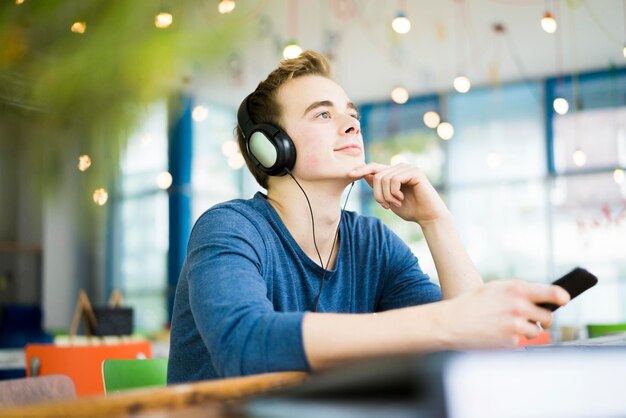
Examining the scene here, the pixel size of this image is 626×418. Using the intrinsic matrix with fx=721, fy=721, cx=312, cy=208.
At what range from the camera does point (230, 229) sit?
104 cm

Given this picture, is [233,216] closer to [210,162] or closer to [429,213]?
[429,213]

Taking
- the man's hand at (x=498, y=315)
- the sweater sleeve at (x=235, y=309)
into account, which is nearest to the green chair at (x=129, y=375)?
the sweater sleeve at (x=235, y=309)

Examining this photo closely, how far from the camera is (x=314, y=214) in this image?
1404 mm

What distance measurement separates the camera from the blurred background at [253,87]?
284 inches

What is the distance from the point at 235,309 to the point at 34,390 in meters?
0.60

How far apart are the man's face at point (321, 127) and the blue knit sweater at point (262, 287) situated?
0.43 ft

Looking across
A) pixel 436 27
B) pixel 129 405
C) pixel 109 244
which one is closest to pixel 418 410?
pixel 129 405

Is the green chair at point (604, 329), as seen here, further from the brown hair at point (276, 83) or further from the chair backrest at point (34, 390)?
the chair backrest at point (34, 390)

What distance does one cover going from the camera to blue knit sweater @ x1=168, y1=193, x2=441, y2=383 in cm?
75

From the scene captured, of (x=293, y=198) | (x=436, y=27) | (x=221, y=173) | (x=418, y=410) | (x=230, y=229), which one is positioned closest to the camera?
(x=418, y=410)

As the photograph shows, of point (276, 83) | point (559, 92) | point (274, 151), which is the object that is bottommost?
point (274, 151)

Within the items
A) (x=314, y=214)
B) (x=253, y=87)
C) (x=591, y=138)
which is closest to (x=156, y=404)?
(x=314, y=214)

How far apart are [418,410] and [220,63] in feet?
27.2

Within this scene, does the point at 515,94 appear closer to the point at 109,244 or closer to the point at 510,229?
the point at 510,229
